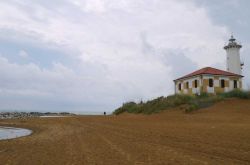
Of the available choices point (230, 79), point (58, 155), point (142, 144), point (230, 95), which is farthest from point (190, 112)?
point (58, 155)

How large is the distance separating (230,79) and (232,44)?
834 cm

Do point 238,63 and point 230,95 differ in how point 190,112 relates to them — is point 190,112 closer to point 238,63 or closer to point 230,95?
point 230,95

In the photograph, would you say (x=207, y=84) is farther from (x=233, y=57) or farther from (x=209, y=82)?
(x=233, y=57)

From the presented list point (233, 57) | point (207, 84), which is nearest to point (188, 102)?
point (207, 84)

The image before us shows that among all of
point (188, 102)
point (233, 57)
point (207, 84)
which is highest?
point (233, 57)

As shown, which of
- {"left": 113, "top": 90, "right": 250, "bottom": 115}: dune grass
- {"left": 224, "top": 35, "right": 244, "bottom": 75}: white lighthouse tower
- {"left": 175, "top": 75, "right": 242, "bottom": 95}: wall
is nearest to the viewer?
{"left": 113, "top": 90, "right": 250, "bottom": 115}: dune grass

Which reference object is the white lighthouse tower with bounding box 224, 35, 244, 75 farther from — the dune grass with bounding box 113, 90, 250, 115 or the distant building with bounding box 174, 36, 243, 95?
the dune grass with bounding box 113, 90, 250, 115

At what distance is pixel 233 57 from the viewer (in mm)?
49344

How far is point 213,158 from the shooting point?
10.5 m

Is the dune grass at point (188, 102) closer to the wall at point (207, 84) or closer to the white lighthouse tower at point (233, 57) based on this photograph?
the wall at point (207, 84)

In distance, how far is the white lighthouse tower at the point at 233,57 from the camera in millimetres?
48906

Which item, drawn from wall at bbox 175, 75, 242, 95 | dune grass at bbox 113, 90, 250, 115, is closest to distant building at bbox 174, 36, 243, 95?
wall at bbox 175, 75, 242, 95

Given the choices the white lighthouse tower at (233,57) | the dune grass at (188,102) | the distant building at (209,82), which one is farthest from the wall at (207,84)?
the white lighthouse tower at (233,57)

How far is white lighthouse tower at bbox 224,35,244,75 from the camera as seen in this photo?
4891cm
